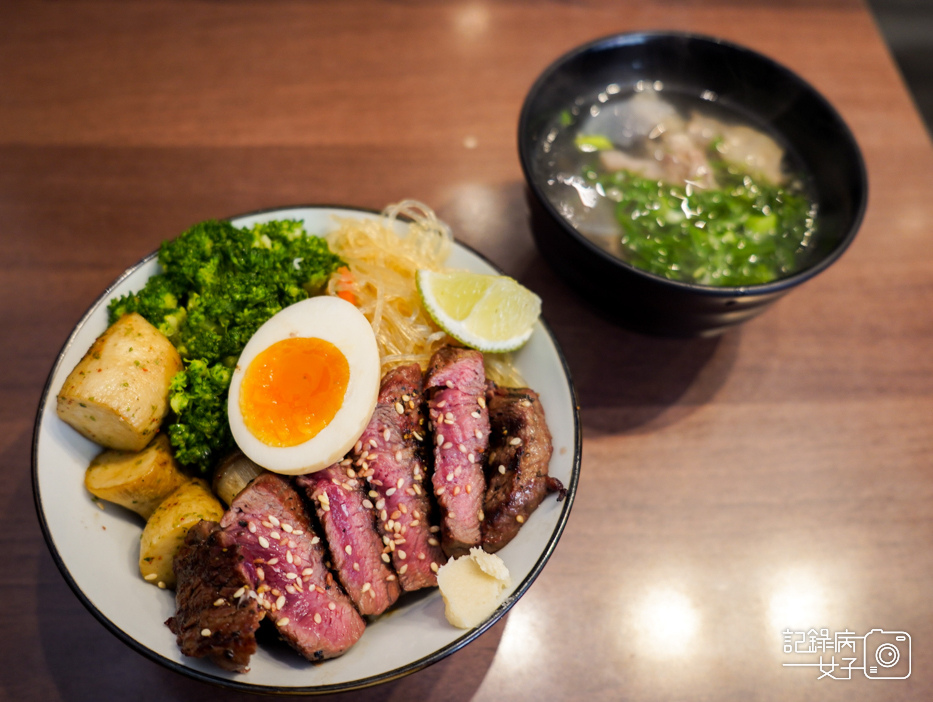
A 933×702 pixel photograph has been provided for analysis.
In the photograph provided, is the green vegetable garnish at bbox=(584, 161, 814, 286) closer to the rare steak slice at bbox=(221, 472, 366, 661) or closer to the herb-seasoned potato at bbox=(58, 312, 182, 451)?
the rare steak slice at bbox=(221, 472, 366, 661)

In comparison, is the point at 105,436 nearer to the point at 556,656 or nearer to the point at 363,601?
the point at 363,601

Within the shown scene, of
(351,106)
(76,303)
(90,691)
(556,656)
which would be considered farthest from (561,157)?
(90,691)

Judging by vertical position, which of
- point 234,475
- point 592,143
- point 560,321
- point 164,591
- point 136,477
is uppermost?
point 592,143

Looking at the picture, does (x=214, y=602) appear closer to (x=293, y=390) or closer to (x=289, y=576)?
(x=289, y=576)

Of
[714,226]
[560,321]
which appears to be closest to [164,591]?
[560,321]

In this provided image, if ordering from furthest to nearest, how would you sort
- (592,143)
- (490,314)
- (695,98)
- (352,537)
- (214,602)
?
(695,98), (592,143), (490,314), (352,537), (214,602)

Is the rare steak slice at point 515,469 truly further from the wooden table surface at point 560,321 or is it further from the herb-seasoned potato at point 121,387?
the herb-seasoned potato at point 121,387

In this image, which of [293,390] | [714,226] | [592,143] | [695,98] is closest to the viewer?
[293,390]
